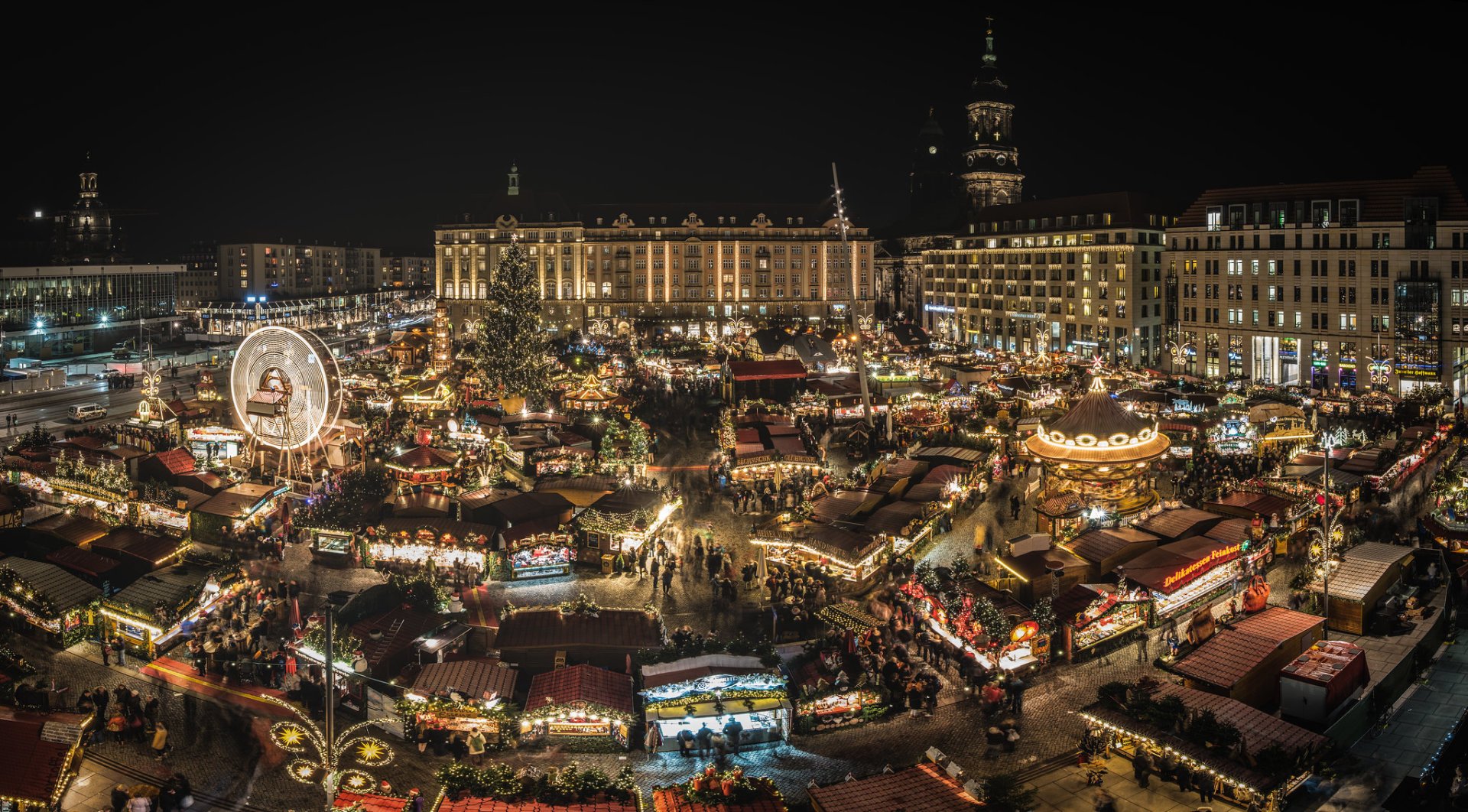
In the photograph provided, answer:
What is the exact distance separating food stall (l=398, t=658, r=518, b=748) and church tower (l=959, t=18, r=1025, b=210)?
9151 centimetres

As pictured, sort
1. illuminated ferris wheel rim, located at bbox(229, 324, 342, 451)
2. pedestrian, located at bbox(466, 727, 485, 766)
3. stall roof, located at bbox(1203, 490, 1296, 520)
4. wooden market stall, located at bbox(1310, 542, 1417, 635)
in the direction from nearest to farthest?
pedestrian, located at bbox(466, 727, 485, 766), wooden market stall, located at bbox(1310, 542, 1417, 635), stall roof, located at bbox(1203, 490, 1296, 520), illuminated ferris wheel rim, located at bbox(229, 324, 342, 451)

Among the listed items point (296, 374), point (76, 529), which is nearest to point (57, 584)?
point (76, 529)

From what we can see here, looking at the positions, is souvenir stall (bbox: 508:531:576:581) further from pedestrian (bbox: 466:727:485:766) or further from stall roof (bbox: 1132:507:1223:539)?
stall roof (bbox: 1132:507:1223:539)

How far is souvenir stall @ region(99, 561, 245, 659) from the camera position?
21.5 meters

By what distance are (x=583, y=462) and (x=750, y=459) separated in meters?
5.66

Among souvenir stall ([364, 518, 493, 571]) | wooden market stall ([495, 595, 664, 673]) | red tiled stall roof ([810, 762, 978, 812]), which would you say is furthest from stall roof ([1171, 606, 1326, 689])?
souvenir stall ([364, 518, 493, 571])

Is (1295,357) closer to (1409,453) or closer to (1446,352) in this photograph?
(1446,352)

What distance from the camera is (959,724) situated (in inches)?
716

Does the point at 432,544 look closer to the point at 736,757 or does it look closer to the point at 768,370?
the point at 736,757

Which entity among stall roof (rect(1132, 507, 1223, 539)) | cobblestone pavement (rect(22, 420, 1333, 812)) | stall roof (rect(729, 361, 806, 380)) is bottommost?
cobblestone pavement (rect(22, 420, 1333, 812))

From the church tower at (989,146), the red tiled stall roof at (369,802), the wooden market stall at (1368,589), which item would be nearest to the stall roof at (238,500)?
the red tiled stall roof at (369,802)

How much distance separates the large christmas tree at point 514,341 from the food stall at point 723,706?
35.8 metres

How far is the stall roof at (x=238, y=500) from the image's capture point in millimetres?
29531

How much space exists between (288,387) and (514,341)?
63.4 ft
